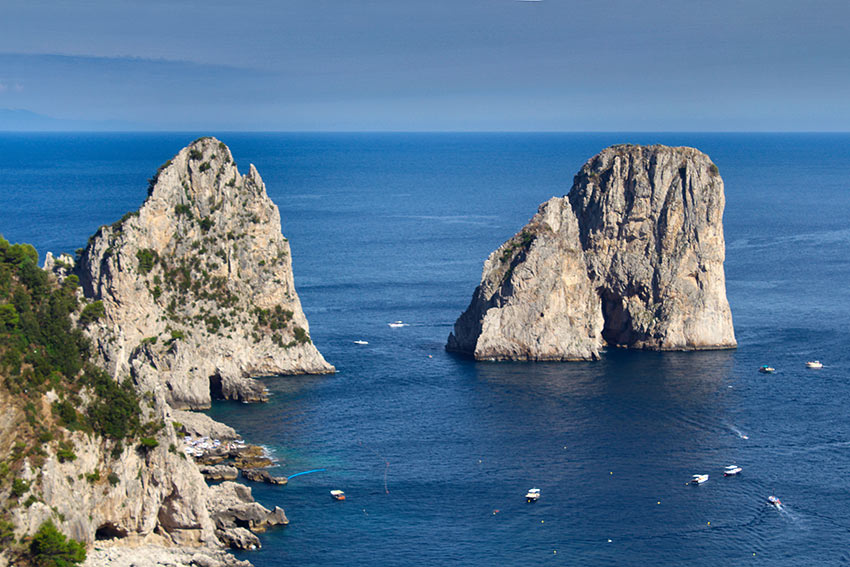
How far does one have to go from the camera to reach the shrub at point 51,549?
2579 inches

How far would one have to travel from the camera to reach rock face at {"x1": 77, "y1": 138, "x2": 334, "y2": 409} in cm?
11606

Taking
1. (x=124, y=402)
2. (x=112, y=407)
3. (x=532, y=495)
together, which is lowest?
(x=532, y=495)

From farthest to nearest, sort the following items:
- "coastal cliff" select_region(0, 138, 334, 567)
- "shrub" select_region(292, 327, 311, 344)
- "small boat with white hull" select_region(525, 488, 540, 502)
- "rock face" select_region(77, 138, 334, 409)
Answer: "shrub" select_region(292, 327, 311, 344) → "rock face" select_region(77, 138, 334, 409) → "small boat with white hull" select_region(525, 488, 540, 502) → "coastal cliff" select_region(0, 138, 334, 567)

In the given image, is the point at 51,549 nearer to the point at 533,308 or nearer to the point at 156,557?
the point at 156,557

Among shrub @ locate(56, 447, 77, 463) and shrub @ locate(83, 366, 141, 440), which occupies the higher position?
shrub @ locate(83, 366, 141, 440)

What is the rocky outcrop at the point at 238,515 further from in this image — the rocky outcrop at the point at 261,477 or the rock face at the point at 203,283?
the rock face at the point at 203,283

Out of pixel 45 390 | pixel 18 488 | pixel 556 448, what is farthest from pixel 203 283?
pixel 18 488

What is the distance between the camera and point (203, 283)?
124 m

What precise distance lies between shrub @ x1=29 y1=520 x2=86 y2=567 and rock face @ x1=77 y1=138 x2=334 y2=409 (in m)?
46.3

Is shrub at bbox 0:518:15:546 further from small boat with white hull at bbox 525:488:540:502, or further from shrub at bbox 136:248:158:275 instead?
shrub at bbox 136:248:158:275

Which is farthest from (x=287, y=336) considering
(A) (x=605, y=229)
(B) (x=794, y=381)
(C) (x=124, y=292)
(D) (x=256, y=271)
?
(B) (x=794, y=381)

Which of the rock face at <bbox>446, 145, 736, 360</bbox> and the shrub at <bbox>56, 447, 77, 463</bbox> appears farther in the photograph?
the rock face at <bbox>446, 145, 736, 360</bbox>

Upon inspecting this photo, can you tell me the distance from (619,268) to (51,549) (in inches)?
3643

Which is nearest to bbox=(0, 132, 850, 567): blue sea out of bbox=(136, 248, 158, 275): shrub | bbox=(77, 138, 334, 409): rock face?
bbox=(77, 138, 334, 409): rock face
